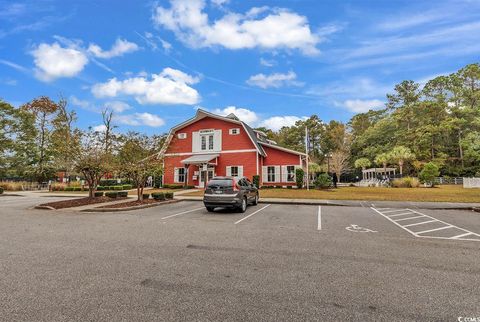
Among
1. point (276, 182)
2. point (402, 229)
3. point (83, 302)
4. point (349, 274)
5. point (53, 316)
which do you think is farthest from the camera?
point (276, 182)

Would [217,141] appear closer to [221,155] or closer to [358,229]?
[221,155]

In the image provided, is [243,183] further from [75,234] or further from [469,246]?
[469,246]

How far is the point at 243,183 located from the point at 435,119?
156ft

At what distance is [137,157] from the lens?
15.7 m

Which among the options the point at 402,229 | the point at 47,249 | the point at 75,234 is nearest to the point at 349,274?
the point at 402,229

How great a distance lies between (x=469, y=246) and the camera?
6555 mm

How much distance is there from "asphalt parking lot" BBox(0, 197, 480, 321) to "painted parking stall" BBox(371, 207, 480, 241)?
109 millimetres

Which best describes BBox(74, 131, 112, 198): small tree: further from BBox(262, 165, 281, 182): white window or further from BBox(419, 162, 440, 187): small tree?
BBox(419, 162, 440, 187): small tree

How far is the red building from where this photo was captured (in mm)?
28688

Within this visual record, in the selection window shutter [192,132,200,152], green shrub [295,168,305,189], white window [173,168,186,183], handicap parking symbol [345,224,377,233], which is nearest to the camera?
handicap parking symbol [345,224,377,233]

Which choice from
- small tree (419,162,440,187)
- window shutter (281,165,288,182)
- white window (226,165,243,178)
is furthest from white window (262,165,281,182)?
small tree (419,162,440,187)

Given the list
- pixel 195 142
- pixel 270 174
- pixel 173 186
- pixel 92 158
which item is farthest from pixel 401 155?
pixel 92 158

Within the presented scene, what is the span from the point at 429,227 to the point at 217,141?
2310cm

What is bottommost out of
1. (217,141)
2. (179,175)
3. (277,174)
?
(179,175)
